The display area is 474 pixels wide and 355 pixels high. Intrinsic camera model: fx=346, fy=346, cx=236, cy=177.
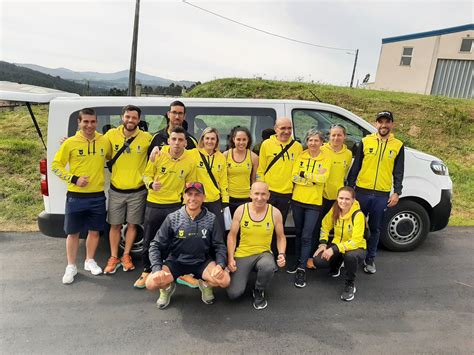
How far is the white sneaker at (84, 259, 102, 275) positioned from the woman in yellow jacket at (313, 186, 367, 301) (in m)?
2.29

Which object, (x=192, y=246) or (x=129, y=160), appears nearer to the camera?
(x=192, y=246)

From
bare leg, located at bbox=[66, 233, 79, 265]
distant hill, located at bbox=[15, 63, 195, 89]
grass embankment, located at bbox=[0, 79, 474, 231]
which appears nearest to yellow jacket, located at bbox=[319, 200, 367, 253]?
bare leg, located at bbox=[66, 233, 79, 265]

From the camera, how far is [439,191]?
426 cm

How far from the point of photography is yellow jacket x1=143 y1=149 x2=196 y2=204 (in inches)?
130

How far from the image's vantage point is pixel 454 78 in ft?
60.2

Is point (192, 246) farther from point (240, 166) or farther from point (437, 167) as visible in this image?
point (437, 167)

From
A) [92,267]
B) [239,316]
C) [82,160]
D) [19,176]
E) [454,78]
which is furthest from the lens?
[454,78]

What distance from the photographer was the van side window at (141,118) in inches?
148

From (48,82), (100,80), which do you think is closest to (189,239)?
(48,82)

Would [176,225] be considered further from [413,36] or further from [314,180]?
[413,36]

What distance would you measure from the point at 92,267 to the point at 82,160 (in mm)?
1179

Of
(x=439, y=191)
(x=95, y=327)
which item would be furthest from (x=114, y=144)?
(x=439, y=191)

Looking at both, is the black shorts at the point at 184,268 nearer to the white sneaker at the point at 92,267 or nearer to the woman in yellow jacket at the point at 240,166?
the woman in yellow jacket at the point at 240,166

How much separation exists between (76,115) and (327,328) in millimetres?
3212
